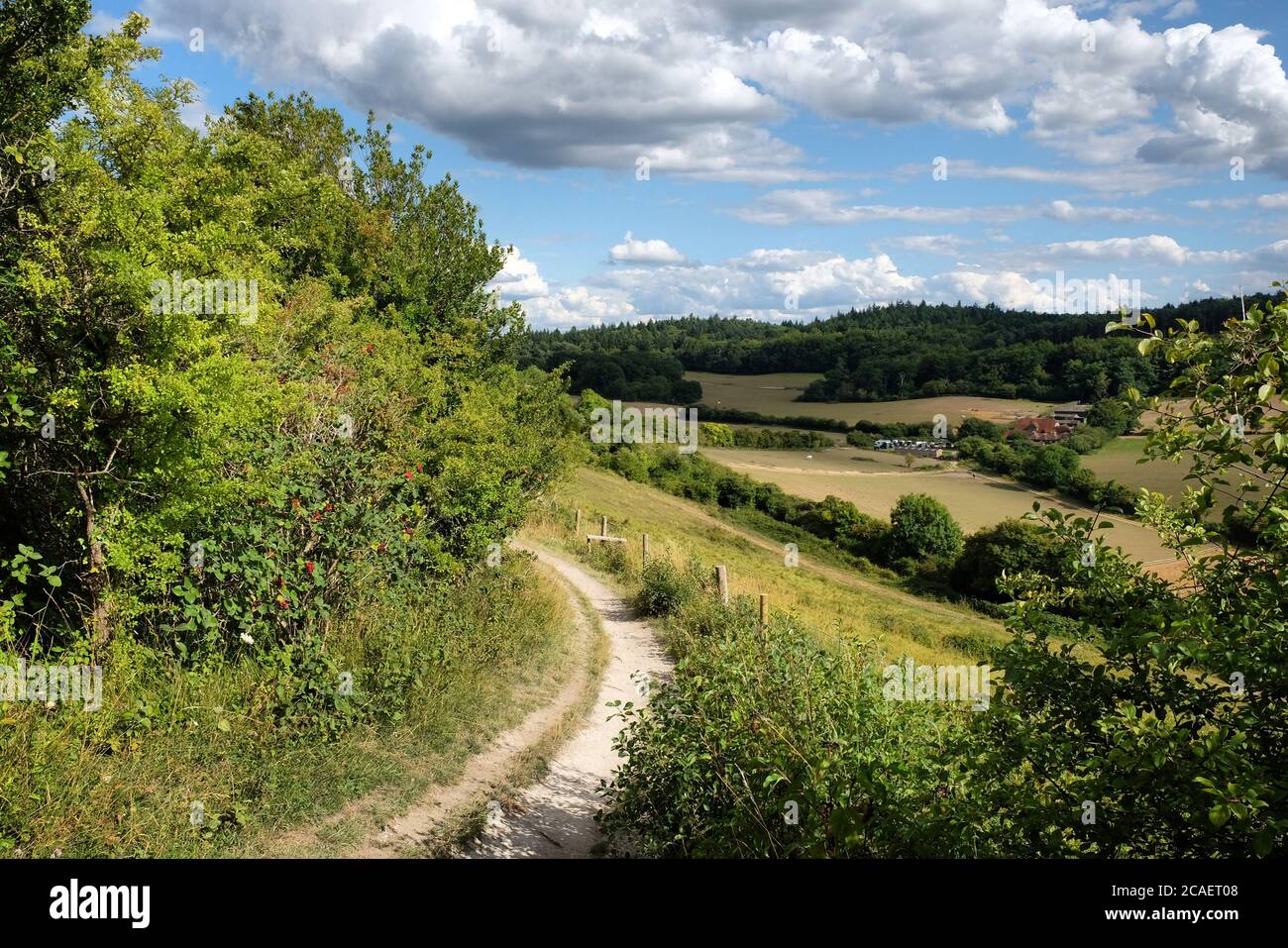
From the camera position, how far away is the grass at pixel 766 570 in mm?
20453

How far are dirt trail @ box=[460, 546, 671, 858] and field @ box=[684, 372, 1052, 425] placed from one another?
84690 mm

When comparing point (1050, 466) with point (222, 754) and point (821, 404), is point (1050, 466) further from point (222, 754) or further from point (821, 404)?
point (222, 754)

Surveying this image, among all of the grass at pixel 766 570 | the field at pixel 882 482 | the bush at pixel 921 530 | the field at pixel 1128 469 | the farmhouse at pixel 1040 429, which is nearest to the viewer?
the grass at pixel 766 570

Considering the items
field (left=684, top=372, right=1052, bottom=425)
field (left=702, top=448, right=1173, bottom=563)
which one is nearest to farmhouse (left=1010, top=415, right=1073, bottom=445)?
field (left=684, top=372, right=1052, bottom=425)

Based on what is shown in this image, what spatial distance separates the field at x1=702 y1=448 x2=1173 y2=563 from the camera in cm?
6406

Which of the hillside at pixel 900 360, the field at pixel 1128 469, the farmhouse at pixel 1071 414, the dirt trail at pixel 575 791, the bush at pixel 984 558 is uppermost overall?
the hillside at pixel 900 360

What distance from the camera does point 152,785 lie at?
557 cm

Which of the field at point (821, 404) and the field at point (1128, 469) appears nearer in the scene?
the field at point (1128, 469)

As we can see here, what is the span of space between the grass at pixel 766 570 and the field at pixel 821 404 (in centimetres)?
4415

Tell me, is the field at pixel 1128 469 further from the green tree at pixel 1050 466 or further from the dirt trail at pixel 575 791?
Result: the dirt trail at pixel 575 791

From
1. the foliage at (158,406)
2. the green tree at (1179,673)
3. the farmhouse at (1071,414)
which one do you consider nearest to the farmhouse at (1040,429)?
the farmhouse at (1071,414)

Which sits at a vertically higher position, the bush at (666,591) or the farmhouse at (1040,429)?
the farmhouse at (1040,429)
